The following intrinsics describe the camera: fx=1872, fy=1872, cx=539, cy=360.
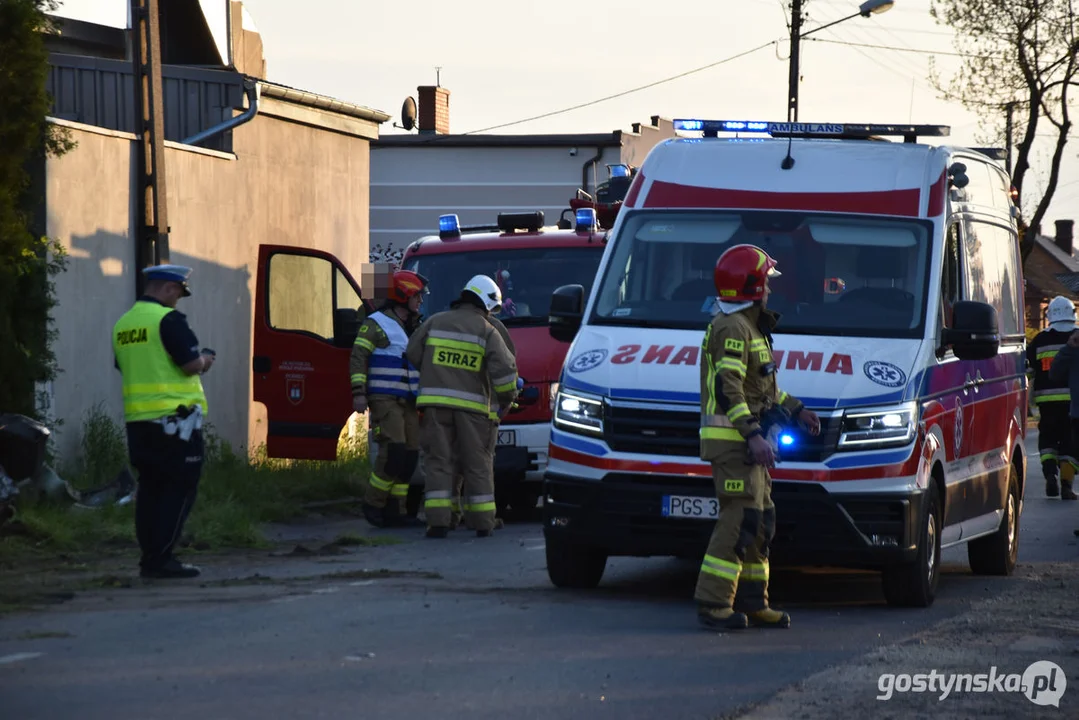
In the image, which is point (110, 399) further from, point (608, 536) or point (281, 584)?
point (608, 536)

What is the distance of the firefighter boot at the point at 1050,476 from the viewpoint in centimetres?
1812

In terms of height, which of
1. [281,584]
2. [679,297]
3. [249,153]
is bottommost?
[281,584]

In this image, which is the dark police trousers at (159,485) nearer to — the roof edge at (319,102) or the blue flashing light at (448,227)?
the blue flashing light at (448,227)

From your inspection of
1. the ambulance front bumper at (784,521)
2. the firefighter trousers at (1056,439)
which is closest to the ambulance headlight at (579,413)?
the ambulance front bumper at (784,521)

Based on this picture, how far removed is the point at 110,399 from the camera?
15328 millimetres

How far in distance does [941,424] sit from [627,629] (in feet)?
7.78

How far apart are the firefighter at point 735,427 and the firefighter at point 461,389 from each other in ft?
14.1

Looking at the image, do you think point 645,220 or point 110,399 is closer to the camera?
point 645,220

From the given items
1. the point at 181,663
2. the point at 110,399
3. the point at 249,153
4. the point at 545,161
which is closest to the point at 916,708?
the point at 181,663

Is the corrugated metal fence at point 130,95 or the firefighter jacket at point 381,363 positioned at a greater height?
the corrugated metal fence at point 130,95

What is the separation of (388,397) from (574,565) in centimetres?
408

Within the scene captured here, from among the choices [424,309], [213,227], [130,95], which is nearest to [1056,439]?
[424,309]

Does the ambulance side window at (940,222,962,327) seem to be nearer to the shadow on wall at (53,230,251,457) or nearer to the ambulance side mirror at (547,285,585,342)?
the ambulance side mirror at (547,285,585,342)

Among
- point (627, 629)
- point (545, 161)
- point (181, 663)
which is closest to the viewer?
point (181, 663)
